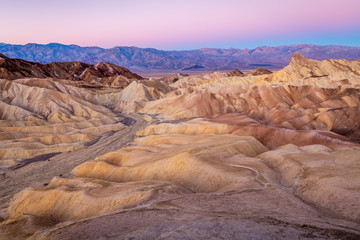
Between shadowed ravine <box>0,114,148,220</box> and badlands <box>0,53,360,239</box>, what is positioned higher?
badlands <box>0,53,360,239</box>

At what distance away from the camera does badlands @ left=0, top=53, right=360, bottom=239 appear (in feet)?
45.4

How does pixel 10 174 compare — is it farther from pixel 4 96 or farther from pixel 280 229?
pixel 4 96

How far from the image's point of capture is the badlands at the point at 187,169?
13.8 meters

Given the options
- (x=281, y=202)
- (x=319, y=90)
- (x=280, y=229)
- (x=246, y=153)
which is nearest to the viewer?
(x=280, y=229)

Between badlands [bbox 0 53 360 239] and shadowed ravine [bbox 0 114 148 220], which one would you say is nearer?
badlands [bbox 0 53 360 239]

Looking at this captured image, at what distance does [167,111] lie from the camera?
7719cm

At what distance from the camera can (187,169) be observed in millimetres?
26125

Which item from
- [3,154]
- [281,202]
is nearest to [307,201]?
[281,202]

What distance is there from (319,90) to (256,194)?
63.3 m

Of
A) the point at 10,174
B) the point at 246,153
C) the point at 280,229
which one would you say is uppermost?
the point at 280,229

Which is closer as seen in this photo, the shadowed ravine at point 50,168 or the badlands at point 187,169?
the badlands at point 187,169

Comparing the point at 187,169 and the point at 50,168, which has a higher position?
the point at 187,169

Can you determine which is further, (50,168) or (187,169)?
(50,168)

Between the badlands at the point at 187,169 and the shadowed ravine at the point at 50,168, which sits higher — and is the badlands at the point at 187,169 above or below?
above
